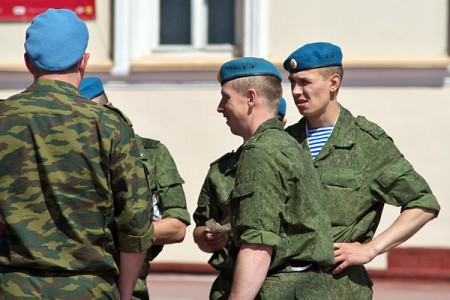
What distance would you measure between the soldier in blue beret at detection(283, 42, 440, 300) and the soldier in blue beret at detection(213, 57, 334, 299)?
479 millimetres

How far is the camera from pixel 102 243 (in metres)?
3.80

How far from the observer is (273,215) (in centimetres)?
404

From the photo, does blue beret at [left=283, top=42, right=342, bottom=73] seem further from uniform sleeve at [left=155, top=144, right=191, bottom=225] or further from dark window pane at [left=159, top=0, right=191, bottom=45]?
dark window pane at [left=159, top=0, right=191, bottom=45]

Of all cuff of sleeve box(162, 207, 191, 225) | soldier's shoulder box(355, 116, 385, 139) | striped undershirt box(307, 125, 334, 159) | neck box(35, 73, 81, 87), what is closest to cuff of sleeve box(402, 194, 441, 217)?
soldier's shoulder box(355, 116, 385, 139)

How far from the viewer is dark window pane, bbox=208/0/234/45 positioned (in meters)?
11.2

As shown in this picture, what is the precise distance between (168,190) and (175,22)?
6.35 m

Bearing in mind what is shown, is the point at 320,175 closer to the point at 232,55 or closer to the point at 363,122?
the point at 363,122

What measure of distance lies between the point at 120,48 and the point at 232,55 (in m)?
1.08

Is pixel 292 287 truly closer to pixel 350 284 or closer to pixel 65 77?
pixel 350 284

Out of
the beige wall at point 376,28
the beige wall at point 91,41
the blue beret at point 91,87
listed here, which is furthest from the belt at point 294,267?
the beige wall at point 91,41

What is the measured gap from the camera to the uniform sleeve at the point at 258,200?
13.1ft

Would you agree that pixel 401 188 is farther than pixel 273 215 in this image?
Yes

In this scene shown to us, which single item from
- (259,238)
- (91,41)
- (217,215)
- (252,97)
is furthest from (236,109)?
(91,41)

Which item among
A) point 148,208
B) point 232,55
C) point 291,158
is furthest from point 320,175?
point 232,55
